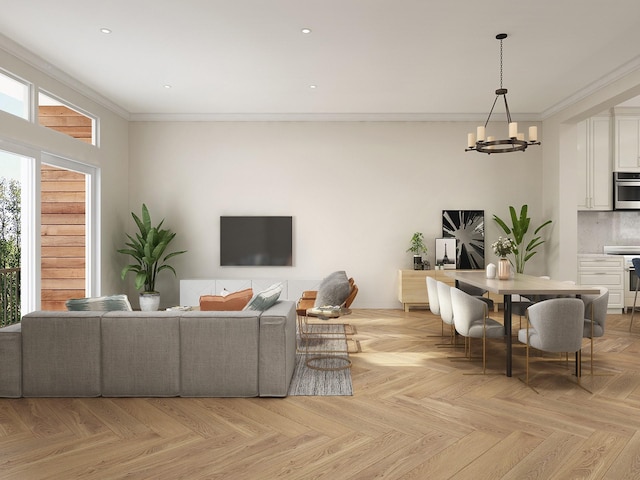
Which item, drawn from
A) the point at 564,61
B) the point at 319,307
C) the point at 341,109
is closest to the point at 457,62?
the point at 564,61

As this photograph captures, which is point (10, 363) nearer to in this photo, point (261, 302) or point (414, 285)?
point (261, 302)

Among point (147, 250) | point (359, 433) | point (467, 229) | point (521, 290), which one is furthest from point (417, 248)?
point (359, 433)

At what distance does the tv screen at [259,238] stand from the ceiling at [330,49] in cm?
176

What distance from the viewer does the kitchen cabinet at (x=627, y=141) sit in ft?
22.6

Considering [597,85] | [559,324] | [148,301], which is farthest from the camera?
[148,301]

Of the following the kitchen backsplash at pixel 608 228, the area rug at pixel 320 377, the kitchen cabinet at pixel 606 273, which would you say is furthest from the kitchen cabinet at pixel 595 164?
the area rug at pixel 320 377

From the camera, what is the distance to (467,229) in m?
7.23

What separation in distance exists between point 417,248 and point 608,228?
3.16m

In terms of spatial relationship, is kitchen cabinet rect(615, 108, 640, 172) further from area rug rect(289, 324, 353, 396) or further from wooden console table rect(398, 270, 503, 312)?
area rug rect(289, 324, 353, 396)

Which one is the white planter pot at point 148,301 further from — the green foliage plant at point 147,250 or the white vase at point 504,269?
the white vase at point 504,269

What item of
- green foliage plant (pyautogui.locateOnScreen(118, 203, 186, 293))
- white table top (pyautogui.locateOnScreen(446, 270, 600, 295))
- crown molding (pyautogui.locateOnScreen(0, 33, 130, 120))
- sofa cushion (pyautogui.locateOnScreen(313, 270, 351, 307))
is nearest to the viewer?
white table top (pyautogui.locateOnScreen(446, 270, 600, 295))

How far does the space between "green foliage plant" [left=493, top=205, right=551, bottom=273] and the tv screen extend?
331 cm

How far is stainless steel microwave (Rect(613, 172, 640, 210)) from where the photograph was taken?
6910 mm

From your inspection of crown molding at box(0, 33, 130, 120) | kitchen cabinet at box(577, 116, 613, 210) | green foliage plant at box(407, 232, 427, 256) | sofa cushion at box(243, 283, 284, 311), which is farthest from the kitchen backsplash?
crown molding at box(0, 33, 130, 120)
